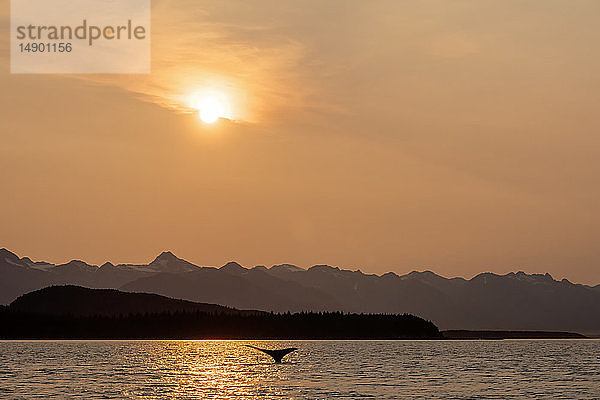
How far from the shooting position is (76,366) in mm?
173250

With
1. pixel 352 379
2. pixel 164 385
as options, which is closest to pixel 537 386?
pixel 352 379

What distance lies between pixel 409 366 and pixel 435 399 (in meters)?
74.8

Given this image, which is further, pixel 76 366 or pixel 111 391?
pixel 76 366

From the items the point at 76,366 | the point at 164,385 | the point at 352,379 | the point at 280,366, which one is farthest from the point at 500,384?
the point at 76,366

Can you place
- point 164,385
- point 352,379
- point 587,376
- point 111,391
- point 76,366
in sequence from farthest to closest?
point 76,366 < point 587,376 < point 352,379 < point 164,385 < point 111,391

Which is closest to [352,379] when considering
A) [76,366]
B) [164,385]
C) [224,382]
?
[224,382]

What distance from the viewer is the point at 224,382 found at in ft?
436

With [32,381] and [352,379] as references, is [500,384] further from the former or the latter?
[32,381]

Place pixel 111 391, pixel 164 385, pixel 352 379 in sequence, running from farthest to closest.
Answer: pixel 352 379, pixel 164 385, pixel 111 391

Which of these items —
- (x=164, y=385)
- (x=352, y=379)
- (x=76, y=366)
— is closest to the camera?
(x=164, y=385)

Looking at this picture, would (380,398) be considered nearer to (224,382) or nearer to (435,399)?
(435,399)

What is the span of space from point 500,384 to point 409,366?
50.2 m

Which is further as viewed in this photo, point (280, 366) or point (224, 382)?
point (280, 366)

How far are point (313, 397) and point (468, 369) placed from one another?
72.1 meters
